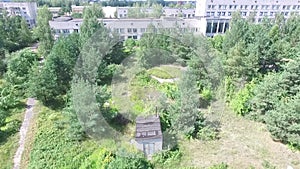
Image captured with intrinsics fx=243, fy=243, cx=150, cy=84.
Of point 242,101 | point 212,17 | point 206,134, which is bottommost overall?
point 206,134

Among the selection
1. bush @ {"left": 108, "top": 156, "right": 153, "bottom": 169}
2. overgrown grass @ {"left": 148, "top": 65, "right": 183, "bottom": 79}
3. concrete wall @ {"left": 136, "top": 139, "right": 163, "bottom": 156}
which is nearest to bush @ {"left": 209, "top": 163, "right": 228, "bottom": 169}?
concrete wall @ {"left": 136, "top": 139, "right": 163, "bottom": 156}

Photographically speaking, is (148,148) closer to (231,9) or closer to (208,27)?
(208,27)

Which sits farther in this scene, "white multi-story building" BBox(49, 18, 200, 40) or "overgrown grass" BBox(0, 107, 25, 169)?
"white multi-story building" BBox(49, 18, 200, 40)

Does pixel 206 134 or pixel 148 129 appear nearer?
pixel 148 129

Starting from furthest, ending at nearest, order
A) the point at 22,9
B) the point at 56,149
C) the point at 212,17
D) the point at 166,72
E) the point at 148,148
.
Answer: the point at 22,9 < the point at 212,17 < the point at 166,72 < the point at 56,149 < the point at 148,148

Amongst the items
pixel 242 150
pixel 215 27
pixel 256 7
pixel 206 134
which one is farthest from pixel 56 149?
pixel 256 7

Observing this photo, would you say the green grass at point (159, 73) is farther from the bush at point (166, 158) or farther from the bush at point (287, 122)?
the bush at point (166, 158)

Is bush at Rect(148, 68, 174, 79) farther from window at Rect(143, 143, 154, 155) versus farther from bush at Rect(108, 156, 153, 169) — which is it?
bush at Rect(108, 156, 153, 169)
